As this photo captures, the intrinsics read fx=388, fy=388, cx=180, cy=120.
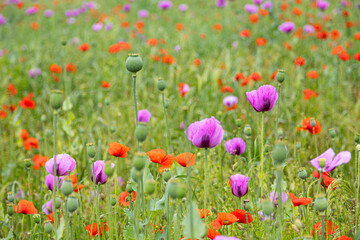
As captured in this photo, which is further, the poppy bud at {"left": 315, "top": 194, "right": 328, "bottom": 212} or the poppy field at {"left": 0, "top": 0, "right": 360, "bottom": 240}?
the poppy field at {"left": 0, "top": 0, "right": 360, "bottom": 240}

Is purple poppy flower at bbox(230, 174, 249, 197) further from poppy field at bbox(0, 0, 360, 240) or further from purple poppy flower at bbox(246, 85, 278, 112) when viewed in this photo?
purple poppy flower at bbox(246, 85, 278, 112)

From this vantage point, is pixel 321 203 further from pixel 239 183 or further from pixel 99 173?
pixel 99 173

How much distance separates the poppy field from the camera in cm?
112

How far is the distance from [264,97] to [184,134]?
37.5 inches

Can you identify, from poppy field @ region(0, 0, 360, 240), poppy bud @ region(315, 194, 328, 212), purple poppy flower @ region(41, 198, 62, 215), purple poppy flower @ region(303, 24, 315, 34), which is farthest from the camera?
purple poppy flower @ region(303, 24, 315, 34)

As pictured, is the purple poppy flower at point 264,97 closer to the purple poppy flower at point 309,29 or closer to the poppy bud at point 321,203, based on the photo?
the poppy bud at point 321,203

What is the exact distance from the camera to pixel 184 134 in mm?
2107

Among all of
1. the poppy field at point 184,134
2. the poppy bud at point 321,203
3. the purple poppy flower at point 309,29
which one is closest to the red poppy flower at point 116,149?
the poppy field at point 184,134

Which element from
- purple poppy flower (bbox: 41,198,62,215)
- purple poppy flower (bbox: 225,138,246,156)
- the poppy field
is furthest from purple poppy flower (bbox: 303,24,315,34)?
purple poppy flower (bbox: 41,198,62,215)

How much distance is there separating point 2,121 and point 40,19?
4.26 meters

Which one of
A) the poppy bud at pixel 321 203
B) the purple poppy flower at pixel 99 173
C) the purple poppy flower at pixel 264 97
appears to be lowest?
the poppy bud at pixel 321 203

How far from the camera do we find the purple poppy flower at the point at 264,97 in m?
1.19

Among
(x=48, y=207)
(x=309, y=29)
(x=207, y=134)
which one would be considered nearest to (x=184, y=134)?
(x=48, y=207)

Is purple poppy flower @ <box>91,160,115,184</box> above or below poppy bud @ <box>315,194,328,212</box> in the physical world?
above
